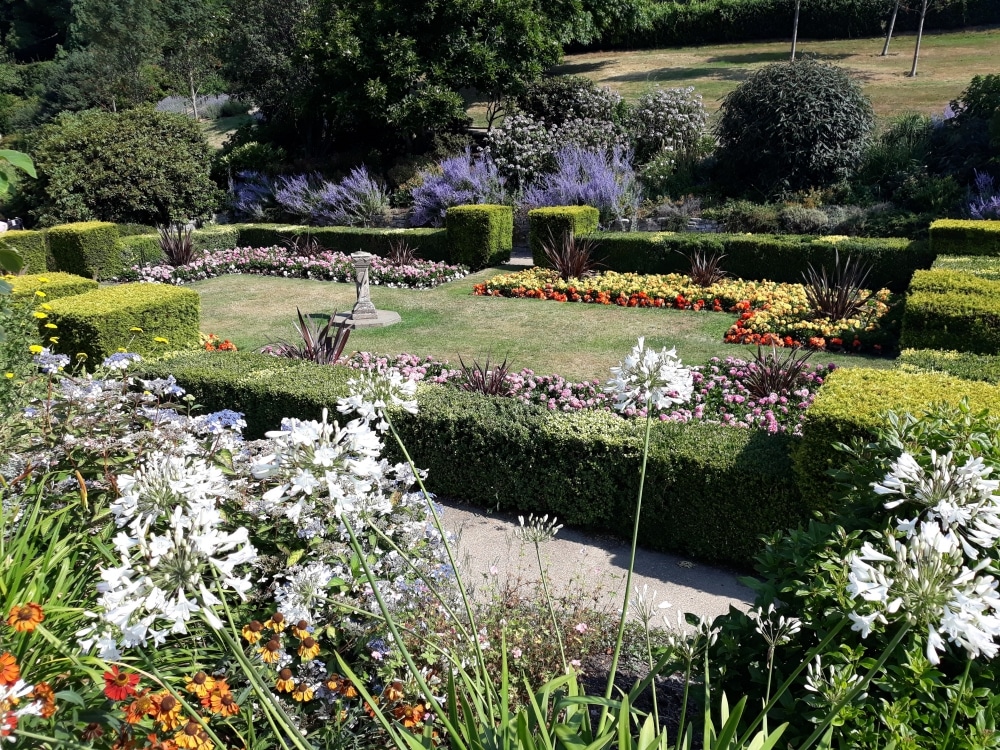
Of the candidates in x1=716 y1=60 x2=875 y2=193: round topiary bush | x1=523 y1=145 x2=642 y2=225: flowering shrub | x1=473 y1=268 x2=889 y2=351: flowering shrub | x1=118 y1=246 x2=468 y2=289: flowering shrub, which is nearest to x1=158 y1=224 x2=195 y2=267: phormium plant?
x1=118 y1=246 x2=468 y2=289: flowering shrub

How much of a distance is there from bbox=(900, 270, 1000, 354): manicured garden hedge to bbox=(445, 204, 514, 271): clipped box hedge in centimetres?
714

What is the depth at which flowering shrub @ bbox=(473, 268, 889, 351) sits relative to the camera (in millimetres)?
7719

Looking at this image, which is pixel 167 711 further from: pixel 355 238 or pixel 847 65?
pixel 847 65

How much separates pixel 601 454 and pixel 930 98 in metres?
21.2

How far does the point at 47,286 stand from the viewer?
757 cm

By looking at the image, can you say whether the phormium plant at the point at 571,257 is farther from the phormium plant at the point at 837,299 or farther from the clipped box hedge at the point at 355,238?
the phormium plant at the point at 837,299

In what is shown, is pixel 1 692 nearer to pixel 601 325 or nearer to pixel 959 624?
pixel 959 624

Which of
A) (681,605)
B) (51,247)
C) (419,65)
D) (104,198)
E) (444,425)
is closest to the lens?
(681,605)

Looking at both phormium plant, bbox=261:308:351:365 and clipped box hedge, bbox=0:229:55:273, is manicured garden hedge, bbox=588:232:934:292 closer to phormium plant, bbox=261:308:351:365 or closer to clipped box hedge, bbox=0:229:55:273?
phormium plant, bbox=261:308:351:365

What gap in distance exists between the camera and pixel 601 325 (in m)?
8.75

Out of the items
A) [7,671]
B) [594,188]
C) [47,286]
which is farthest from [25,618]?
[594,188]

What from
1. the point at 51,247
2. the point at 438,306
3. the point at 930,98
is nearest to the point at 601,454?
the point at 438,306

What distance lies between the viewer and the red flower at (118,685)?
5.42 feet

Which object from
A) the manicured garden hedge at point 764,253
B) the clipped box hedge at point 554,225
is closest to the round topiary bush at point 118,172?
the clipped box hedge at point 554,225
